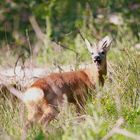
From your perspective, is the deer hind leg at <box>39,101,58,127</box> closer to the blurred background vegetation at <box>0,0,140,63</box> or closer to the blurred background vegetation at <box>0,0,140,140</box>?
the blurred background vegetation at <box>0,0,140,140</box>

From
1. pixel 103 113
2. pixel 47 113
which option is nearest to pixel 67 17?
pixel 47 113

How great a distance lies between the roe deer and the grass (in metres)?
0.18

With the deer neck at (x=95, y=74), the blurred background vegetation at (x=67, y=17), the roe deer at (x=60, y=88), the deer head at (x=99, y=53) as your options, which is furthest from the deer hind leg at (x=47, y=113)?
the blurred background vegetation at (x=67, y=17)

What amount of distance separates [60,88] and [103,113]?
1340 mm

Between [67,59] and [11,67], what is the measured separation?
121 cm

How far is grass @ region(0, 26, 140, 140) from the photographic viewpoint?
5992 mm

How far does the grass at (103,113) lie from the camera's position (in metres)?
5.99

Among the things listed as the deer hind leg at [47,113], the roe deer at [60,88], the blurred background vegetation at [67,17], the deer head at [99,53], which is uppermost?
the blurred background vegetation at [67,17]

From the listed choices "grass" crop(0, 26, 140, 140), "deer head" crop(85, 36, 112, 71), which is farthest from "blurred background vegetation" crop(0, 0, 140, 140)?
"deer head" crop(85, 36, 112, 71)

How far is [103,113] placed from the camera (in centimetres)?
713

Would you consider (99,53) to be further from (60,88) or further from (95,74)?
(60,88)

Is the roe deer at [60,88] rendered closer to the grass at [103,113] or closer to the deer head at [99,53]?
the deer head at [99,53]

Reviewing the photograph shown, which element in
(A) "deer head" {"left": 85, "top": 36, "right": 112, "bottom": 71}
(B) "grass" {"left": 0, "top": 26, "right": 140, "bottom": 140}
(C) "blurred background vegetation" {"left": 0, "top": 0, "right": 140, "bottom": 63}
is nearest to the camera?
(B) "grass" {"left": 0, "top": 26, "right": 140, "bottom": 140}

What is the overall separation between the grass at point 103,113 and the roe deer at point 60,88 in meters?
0.18
